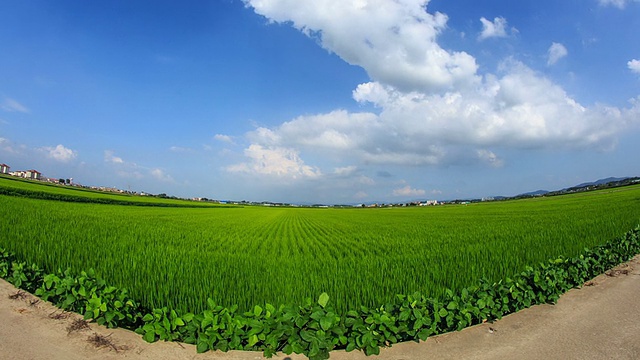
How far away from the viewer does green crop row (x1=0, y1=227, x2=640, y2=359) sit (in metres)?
3.47

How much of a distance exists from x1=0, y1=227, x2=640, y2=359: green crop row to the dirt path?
129mm

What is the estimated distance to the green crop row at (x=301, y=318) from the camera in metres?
3.47

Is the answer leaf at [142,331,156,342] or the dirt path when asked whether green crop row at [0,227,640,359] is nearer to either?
leaf at [142,331,156,342]

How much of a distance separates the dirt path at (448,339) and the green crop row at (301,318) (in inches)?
5.1

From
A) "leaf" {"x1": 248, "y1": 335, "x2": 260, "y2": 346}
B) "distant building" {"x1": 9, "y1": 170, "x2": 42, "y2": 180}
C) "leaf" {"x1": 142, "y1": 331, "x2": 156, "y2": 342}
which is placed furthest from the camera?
"distant building" {"x1": 9, "y1": 170, "x2": 42, "y2": 180}

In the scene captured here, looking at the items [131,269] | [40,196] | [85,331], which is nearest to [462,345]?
[85,331]

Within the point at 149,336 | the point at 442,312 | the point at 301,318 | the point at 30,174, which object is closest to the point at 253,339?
the point at 301,318

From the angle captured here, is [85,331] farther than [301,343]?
Yes

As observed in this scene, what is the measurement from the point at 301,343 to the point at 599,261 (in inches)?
282

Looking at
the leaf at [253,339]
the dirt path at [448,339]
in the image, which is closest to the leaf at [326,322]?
the dirt path at [448,339]

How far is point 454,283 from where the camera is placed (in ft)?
18.9

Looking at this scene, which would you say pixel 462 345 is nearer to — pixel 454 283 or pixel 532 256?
pixel 454 283

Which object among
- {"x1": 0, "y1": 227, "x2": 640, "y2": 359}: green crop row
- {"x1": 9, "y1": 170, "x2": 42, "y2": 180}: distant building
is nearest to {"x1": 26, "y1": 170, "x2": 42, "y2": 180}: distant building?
{"x1": 9, "y1": 170, "x2": 42, "y2": 180}: distant building

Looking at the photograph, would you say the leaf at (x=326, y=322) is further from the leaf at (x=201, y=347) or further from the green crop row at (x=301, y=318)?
the leaf at (x=201, y=347)
